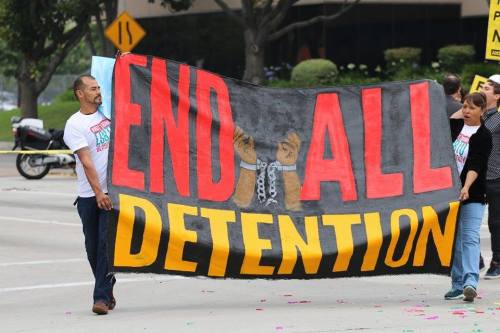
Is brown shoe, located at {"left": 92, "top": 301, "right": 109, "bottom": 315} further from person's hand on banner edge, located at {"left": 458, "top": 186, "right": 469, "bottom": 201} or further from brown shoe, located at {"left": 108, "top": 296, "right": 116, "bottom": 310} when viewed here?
person's hand on banner edge, located at {"left": 458, "top": 186, "right": 469, "bottom": 201}

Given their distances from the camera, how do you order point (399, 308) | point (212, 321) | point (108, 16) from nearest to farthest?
point (212, 321) → point (399, 308) → point (108, 16)

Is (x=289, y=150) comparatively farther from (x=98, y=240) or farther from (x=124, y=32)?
(x=124, y=32)

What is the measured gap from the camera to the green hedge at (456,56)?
35781mm

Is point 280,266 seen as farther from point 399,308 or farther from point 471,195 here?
point 471,195

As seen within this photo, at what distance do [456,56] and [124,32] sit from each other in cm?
1174

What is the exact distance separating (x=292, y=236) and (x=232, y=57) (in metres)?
32.4

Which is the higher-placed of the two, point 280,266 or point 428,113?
point 428,113

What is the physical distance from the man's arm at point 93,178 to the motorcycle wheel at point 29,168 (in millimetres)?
16398

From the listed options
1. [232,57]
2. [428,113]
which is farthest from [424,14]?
[428,113]

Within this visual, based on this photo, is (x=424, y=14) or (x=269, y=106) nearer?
(x=269, y=106)

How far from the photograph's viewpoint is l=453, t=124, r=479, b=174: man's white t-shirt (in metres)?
9.74

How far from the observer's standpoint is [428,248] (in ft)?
30.9

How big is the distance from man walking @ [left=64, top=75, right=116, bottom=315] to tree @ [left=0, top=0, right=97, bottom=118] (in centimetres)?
2811

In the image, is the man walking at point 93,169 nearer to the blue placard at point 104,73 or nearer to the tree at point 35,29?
the blue placard at point 104,73
